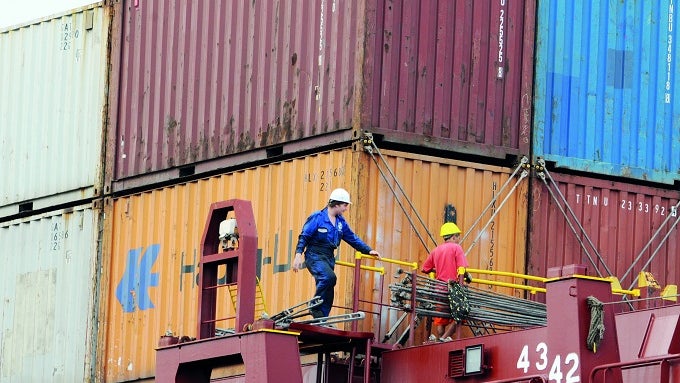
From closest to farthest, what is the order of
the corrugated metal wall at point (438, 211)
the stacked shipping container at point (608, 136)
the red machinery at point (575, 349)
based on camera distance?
the red machinery at point (575, 349) < the corrugated metal wall at point (438, 211) < the stacked shipping container at point (608, 136)

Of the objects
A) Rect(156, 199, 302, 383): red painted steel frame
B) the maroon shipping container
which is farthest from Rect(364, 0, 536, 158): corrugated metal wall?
Rect(156, 199, 302, 383): red painted steel frame

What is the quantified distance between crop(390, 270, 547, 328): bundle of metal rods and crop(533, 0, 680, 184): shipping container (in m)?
3.22

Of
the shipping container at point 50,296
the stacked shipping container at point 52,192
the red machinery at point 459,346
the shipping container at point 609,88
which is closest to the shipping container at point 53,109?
the stacked shipping container at point 52,192

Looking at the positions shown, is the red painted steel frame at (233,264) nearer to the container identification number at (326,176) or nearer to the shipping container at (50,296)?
the container identification number at (326,176)

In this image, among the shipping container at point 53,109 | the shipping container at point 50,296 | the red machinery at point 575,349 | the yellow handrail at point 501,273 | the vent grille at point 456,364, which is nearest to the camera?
the red machinery at point 575,349

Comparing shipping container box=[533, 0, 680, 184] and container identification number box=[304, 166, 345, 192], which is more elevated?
shipping container box=[533, 0, 680, 184]

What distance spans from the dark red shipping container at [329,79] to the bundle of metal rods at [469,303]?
94.5 inches

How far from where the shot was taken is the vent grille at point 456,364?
1708 cm

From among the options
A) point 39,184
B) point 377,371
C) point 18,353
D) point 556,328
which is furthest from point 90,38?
point 556,328

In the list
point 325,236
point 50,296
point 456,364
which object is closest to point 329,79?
point 325,236

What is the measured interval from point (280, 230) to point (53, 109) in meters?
6.66

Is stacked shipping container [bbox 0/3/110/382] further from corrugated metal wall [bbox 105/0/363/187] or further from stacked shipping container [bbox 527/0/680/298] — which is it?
stacked shipping container [bbox 527/0/680/298]

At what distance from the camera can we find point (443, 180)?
20.6m

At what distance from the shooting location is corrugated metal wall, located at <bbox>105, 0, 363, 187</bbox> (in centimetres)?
2086
